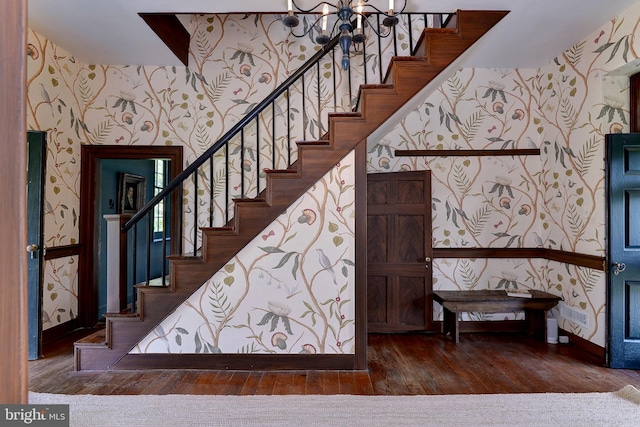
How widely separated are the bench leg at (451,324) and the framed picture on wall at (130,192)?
4247 mm

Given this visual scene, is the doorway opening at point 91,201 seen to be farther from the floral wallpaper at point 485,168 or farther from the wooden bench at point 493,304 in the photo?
the wooden bench at point 493,304

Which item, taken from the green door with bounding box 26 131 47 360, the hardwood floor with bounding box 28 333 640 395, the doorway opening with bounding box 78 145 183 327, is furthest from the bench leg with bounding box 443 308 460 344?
the green door with bounding box 26 131 47 360

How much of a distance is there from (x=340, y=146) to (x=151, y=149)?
2341 millimetres

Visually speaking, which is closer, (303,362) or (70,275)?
(303,362)

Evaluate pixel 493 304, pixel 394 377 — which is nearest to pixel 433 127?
pixel 493 304

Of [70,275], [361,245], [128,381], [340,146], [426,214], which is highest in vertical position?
[340,146]

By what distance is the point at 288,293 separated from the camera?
3064 mm

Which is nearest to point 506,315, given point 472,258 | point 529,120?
point 472,258

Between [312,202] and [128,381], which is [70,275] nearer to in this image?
[128,381]

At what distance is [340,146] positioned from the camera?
9.93ft

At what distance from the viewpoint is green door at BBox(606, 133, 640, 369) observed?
10.4ft

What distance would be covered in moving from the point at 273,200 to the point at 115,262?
144 cm

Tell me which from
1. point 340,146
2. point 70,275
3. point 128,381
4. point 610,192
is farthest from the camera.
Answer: point 70,275

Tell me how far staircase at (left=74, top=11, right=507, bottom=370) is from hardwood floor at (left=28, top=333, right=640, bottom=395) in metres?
0.19
